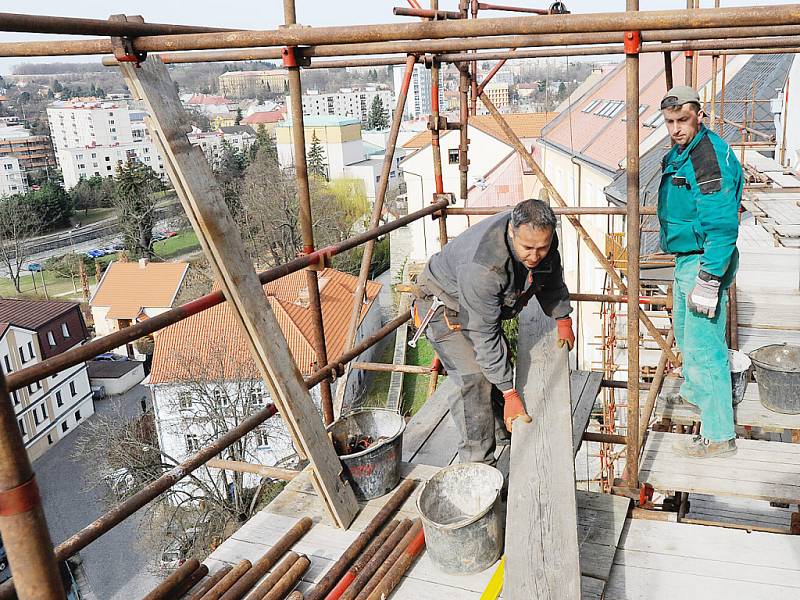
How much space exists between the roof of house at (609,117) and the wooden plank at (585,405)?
11.0 m

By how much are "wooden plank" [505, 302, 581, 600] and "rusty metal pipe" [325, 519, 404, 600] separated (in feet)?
2.51

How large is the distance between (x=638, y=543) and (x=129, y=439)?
84.4ft

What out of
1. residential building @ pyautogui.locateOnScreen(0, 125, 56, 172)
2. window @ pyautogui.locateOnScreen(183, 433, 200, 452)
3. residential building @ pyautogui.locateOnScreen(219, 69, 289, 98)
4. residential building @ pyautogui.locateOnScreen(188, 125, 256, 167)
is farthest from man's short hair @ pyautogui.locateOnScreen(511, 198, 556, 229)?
residential building @ pyautogui.locateOnScreen(219, 69, 289, 98)

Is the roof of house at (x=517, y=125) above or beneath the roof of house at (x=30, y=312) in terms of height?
above

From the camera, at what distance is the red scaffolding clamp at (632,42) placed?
10.1 feet

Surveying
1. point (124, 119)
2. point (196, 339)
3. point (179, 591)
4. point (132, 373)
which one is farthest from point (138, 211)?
point (179, 591)

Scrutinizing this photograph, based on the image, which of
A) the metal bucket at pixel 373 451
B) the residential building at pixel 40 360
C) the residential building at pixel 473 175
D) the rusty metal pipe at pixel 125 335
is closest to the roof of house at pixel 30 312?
the residential building at pixel 40 360

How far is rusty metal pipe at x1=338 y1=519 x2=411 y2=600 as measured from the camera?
123 inches

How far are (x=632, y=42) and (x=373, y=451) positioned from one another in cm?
242

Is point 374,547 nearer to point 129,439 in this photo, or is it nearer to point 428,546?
point 428,546

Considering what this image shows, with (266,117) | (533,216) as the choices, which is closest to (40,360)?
(533,216)

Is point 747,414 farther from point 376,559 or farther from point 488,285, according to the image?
point 376,559

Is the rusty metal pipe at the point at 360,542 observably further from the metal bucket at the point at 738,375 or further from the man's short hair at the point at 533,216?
the metal bucket at the point at 738,375

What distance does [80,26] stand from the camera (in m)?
2.75
